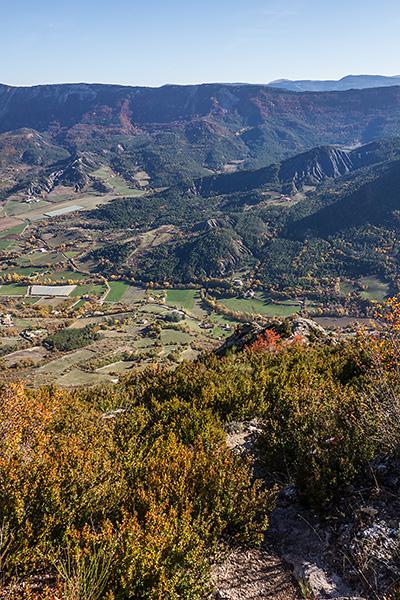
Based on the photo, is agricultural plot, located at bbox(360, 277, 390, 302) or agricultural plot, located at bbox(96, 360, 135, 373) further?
agricultural plot, located at bbox(360, 277, 390, 302)

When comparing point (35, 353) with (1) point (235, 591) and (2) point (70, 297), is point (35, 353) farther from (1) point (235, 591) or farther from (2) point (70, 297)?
(1) point (235, 591)

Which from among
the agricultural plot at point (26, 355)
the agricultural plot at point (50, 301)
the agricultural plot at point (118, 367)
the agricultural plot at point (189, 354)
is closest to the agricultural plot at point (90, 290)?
the agricultural plot at point (50, 301)

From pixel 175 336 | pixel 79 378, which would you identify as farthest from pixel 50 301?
pixel 79 378

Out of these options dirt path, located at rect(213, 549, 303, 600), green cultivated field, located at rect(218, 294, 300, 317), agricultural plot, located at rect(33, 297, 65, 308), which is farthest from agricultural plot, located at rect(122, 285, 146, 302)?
dirt path, located at rect(213, 549, 303, 600)

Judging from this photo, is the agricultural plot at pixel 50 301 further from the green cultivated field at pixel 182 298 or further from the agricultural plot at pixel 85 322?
the green cultivated field at pixel 182 298

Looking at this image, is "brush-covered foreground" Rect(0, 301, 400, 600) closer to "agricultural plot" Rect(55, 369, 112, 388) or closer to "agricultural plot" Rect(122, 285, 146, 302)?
"agricultural plot" Rect(55, 369, 112, 388)

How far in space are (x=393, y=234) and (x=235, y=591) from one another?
230 metres

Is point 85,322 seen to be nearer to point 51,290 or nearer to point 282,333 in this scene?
point 51,290

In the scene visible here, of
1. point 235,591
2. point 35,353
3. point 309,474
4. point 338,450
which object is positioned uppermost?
point 338,450

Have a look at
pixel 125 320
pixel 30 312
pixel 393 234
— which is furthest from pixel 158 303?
pixel 393 234

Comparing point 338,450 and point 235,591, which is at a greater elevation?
point 338,450

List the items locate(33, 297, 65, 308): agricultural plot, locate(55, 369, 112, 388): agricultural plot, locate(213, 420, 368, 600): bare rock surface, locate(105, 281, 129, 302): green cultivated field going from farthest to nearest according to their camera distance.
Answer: locate(105, 281, 129, 302): green cultivated field < locate(33, 297, 65, 308): agricultural plot < locate(55, 369, 112, 388): agricultural plot < locate(213, 420, 368, 600): bare rock surface

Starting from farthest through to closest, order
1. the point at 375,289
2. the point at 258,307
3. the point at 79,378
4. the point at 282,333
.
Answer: the point at 375,289, the point at 258,307, the point at 79,378, the point at 282,333

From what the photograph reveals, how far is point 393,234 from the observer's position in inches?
7726
